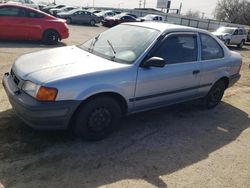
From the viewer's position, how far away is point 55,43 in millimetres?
13336

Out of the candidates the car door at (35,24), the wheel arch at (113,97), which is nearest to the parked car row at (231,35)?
the car door at (35,24)

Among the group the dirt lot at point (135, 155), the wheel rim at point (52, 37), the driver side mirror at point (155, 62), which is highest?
the driver side mirror at point (155, 62)

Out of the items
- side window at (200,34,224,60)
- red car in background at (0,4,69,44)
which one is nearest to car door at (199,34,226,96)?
side window at (200,34,224,60)

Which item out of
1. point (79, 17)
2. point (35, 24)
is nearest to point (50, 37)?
point (35, 24)

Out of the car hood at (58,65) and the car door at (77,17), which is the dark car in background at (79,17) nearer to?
the car door at (77,17)

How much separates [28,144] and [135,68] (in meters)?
1.81

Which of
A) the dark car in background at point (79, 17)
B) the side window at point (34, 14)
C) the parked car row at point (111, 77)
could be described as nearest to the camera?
the parked car row at point (111, 77)

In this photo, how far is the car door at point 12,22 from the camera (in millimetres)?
12102

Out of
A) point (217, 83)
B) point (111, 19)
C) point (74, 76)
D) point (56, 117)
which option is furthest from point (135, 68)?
point (111, 19)

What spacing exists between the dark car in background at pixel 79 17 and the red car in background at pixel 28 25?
16.3 meters

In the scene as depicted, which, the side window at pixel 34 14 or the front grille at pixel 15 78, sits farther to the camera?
the side window at pixel 34 14

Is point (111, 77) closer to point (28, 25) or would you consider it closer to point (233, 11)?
point (28, 25)

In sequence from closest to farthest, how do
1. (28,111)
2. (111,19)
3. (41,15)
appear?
(28,111), (41,15), (111,19)

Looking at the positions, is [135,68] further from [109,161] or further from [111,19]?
[111,19]
